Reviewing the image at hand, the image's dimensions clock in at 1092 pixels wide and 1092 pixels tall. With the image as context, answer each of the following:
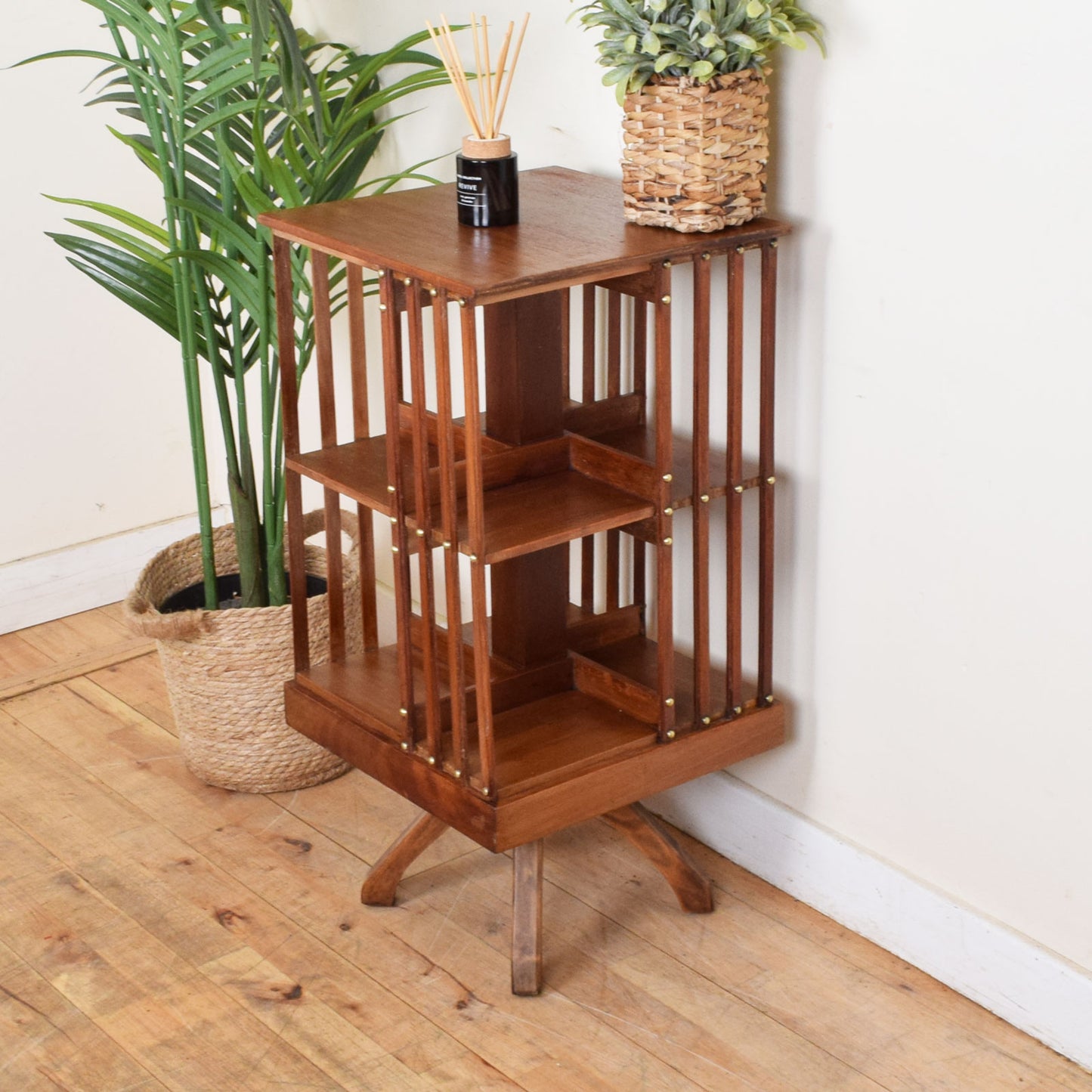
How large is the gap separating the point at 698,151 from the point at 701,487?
1.32 feet

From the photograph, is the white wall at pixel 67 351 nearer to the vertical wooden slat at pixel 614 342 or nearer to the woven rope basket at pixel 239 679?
the woven rope basket at pixel 239 679

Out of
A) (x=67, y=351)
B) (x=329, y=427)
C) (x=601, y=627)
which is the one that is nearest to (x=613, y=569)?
(x=601, y=627)

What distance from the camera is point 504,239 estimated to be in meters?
1.79

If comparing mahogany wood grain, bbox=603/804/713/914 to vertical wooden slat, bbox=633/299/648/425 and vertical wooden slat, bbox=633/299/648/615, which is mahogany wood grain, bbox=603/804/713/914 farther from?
vertical wooden slat, bbox=633/299/648/425

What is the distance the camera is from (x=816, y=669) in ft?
6.70

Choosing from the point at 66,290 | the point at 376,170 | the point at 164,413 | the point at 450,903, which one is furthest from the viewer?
the point at 164,413

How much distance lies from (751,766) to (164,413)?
157 centimetres

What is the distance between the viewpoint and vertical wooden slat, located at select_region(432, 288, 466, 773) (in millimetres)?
1682

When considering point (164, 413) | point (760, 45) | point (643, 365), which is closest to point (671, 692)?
point (643, 365)

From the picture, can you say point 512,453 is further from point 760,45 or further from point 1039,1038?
point 1039,1038

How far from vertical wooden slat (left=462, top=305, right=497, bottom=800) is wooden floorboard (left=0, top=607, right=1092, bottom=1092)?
355mm

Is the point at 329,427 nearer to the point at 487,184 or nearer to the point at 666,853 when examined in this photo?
the point at 487,184

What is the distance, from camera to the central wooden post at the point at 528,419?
192 cm

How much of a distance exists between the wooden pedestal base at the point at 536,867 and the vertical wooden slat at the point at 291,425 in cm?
29
